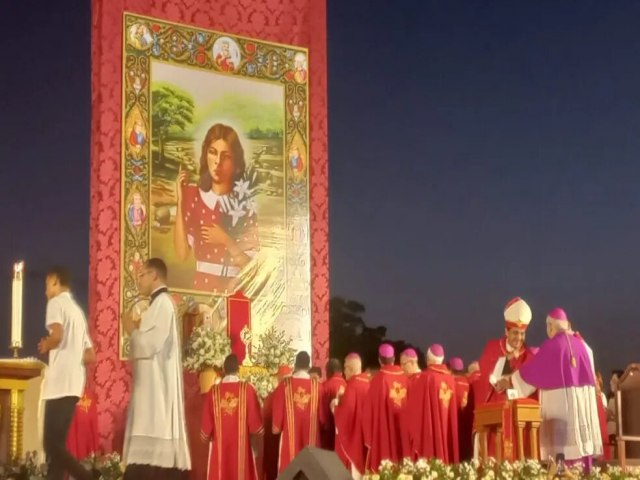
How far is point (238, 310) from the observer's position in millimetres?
15266

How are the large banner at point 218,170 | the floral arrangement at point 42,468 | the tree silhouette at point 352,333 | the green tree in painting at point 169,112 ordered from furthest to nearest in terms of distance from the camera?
the tree silhouette at point 352,333, the green tree in painting at point 169,112, the large banner at point 218,170, the floral arrangement at point 42,468

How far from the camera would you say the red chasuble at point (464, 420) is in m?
12.9

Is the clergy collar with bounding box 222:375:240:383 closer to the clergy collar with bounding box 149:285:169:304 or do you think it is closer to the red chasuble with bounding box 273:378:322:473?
the red chasuble with bounding box 273:378:322:473

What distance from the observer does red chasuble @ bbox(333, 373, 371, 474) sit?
12.9m

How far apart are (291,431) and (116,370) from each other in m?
2.53

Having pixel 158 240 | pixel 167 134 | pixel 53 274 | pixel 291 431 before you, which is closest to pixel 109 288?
pixel 158 240

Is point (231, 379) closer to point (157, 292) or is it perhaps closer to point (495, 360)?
point (495, 360)

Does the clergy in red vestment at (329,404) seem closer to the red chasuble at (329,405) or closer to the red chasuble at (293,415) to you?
the red chasuble at (329,405)

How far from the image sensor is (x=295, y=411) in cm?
1277

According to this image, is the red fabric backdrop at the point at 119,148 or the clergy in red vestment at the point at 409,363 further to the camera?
the red fabric backdrop at the point at 119,148

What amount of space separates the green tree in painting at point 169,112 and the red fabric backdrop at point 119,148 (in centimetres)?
54

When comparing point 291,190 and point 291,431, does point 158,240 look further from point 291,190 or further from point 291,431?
point 291,431

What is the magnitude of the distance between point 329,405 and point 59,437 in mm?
4861

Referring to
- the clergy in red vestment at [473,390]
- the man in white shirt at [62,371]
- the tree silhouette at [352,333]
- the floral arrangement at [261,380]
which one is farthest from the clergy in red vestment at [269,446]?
the tree silhouette at [352,333]
